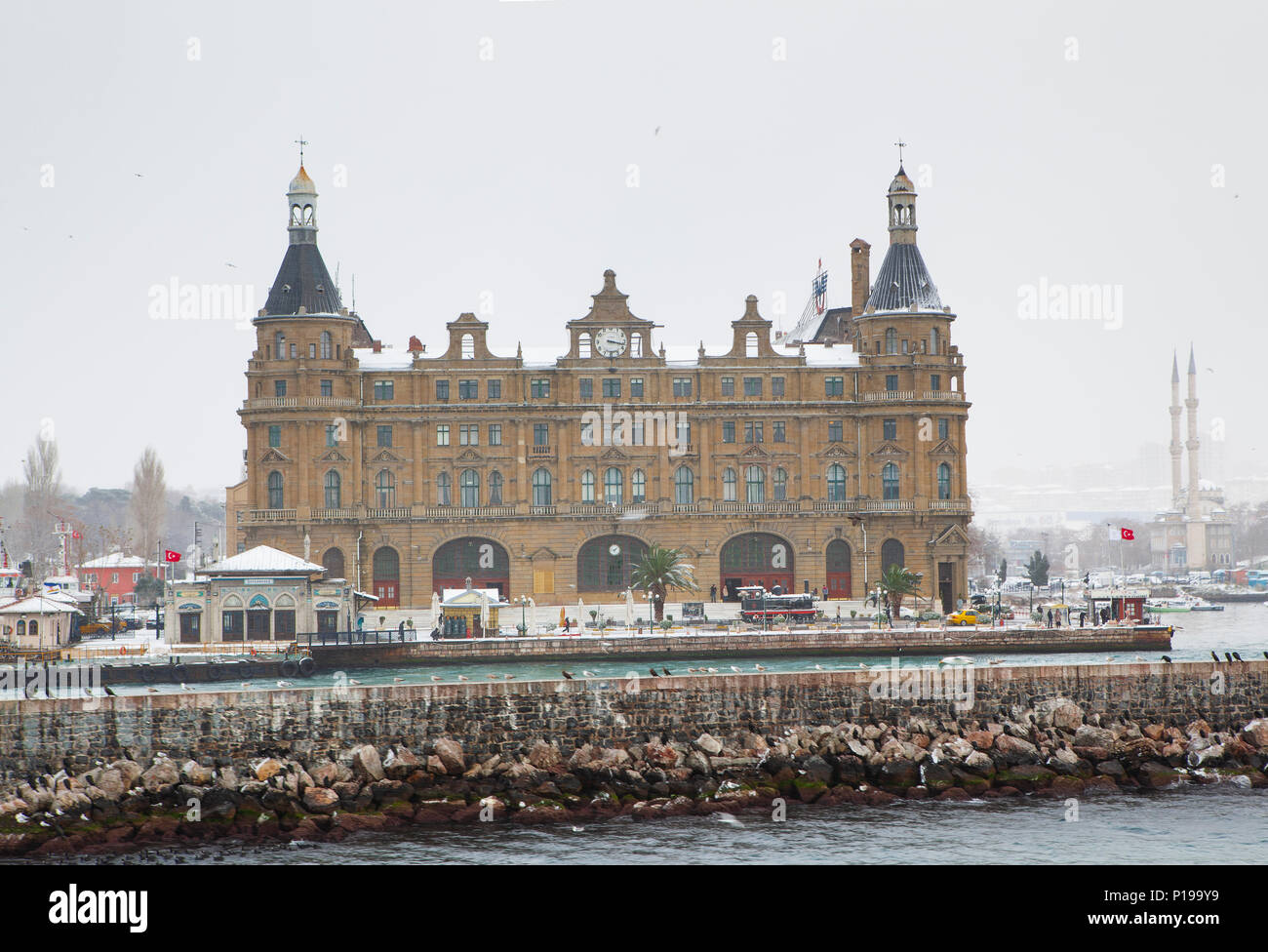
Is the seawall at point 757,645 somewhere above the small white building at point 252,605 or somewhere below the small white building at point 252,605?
below

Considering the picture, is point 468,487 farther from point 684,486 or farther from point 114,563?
point 114,563

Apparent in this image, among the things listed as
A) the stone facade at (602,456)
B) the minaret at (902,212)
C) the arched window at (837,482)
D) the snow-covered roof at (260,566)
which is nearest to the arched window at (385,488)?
the stone facade at (602,456)

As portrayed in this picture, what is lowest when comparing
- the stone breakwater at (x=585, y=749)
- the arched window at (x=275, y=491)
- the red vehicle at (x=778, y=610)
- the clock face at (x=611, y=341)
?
the stone breakwater at (x=585, y=749)

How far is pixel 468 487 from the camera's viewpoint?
108188 mm

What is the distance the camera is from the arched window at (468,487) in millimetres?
108062

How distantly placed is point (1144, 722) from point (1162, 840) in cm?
1210

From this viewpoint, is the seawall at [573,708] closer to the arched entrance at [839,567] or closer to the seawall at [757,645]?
the seawall at [757,645]

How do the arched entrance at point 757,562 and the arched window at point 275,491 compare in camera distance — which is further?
the arched entrance at point 757,562

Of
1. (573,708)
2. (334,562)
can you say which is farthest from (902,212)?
(573,708)

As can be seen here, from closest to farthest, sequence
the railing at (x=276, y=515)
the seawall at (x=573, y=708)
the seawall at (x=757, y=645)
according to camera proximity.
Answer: the seawall at (x=573, y=708) → the seawall at (x=757, y=645) → the railing at (x=276, y=515)

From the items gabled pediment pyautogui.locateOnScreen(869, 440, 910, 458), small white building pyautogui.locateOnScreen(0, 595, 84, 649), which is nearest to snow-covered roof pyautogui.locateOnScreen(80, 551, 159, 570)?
small white building pyautogui.locateOnScreen(0, 595, 84, 649)

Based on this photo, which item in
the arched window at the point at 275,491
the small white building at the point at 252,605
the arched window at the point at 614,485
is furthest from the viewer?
the arched window at the point at 614,485

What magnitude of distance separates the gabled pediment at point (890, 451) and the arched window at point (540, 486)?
67.4ft
